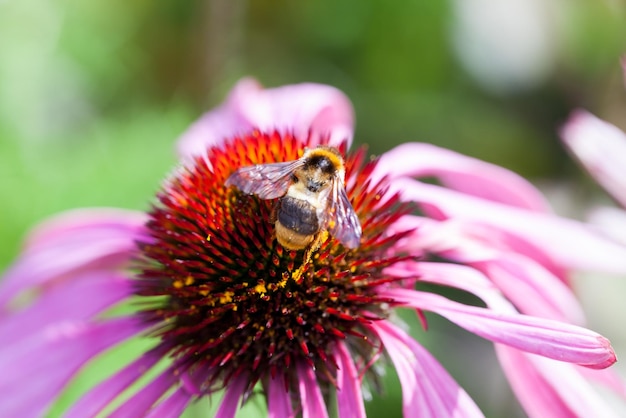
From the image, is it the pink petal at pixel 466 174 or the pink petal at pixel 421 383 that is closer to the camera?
the pink petal at pixel 421 383

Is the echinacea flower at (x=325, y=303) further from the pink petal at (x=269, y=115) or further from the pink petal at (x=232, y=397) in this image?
the pink petal at (x=269, y=115)

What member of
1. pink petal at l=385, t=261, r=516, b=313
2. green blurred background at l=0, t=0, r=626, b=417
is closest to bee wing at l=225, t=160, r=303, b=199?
→ pink petal at l=385, t=261, r=516, b=313

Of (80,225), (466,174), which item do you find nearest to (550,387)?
(466,174)

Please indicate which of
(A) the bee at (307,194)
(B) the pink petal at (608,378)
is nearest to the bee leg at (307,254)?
(A) the bee at (307,194)

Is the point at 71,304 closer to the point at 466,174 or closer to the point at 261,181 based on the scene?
the point at 261,181

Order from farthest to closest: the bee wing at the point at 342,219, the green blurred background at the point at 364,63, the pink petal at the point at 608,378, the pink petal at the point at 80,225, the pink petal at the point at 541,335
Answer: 1. the green blurred background at the point at 364,63
2. the pink petal at the point at 80,225
3. the pink petal at the point at 608,378
4. the bee wing at the point at 342,219
5. the pink petal at the point at 541,335

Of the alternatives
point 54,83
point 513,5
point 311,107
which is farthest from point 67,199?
point 513,5
